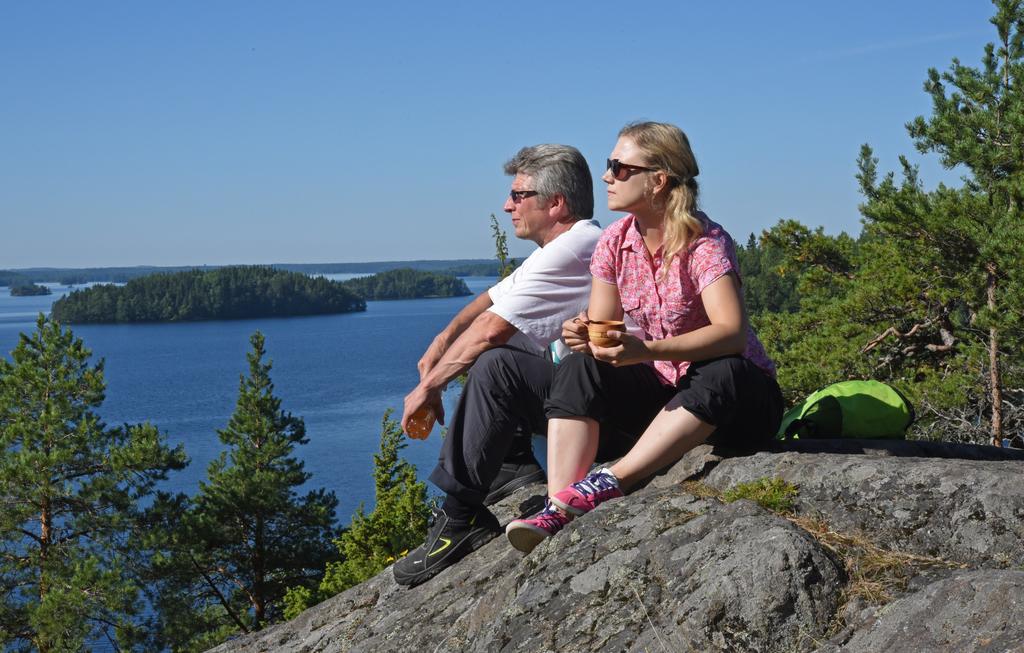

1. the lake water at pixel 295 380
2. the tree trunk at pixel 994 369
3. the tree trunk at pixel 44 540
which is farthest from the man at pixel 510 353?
the tree trunk at pixel 44 540

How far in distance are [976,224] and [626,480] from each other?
8.49 metres

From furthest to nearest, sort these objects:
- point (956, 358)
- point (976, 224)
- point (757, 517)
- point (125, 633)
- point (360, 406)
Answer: point (360, 406), point (125, 633), point (956, 358), point (976, 224), point (757, 517)

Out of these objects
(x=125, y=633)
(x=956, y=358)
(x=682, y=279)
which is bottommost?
(x=125, y=633)

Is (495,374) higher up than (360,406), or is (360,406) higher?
(495,374)

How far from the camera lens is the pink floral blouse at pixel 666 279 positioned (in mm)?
3344

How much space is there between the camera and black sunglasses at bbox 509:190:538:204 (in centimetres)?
398

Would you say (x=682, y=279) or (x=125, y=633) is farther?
(x=125, y=633)

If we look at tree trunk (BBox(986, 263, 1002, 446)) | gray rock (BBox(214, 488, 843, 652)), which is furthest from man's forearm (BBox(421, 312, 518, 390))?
tree trunk (BBox(986, 263, 1002, 446))

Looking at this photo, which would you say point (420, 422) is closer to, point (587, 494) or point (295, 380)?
point (587, 494)

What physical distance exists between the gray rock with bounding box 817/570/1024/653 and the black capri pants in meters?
0.93

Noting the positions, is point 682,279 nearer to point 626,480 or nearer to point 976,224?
point 626,480

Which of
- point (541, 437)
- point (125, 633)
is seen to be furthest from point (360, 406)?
point (541, 437)

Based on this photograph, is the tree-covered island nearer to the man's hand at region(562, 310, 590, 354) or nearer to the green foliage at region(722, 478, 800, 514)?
the man's hand at region(562, 310, 590, 354)

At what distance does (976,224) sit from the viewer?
34.9 ft
